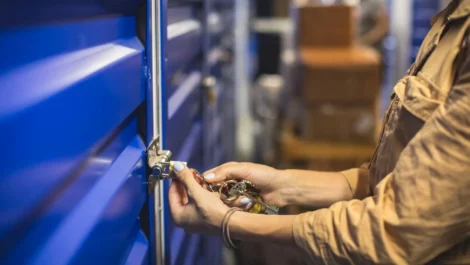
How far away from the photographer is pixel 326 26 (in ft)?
13.9

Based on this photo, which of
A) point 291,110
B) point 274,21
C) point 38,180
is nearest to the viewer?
point 38,180

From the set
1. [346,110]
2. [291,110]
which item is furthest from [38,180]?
[291,110]

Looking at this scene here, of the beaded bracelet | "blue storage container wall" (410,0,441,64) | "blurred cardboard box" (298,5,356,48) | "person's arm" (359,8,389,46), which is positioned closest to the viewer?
the beaded bracelet

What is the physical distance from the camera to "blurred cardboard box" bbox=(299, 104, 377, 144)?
381 centimetres

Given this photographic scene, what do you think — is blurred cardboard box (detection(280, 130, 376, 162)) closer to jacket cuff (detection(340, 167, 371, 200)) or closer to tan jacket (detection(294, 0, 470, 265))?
jacket cuff (detection(340, 167, 371, 200))

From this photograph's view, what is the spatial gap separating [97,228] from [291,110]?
3438 millimetres

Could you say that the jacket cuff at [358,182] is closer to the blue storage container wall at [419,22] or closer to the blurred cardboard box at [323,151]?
the blurred cardboard box at [323,151]

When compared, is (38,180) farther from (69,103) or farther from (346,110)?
(346,110)

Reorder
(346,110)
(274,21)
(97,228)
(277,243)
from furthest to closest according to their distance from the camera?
(274,21), (346,110), (277,243), (97,228)

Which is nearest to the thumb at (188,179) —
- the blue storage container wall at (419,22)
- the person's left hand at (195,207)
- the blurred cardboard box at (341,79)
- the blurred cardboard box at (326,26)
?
the person's left hand at (195,207)

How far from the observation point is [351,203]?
1.19 metres

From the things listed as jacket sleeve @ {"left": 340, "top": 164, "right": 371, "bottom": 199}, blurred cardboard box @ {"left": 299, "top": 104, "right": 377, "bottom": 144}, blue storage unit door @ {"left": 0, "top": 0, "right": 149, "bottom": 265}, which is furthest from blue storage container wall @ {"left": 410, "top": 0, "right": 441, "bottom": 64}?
blue storage unit door @ {"left": 0, "top": 0, "right": 149, "bottom": 265}

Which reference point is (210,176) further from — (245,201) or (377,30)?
(377,30)

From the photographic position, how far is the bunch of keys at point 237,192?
4.61ft
